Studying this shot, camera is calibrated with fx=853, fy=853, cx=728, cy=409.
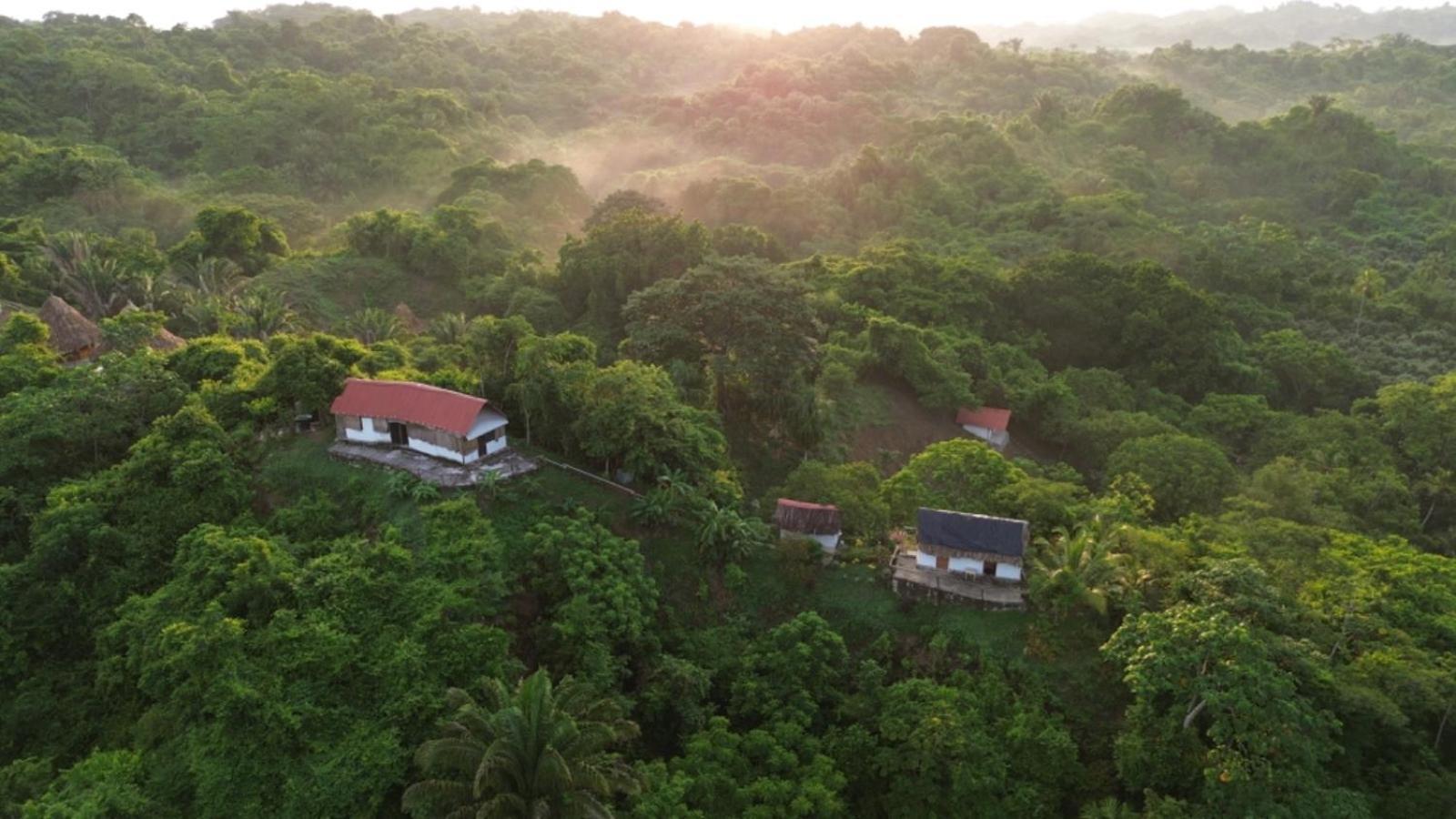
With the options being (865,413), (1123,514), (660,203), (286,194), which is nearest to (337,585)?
(1123,514)

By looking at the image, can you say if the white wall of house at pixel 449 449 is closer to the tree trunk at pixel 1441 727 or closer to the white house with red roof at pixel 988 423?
the white house with red roof at pixel 988 423

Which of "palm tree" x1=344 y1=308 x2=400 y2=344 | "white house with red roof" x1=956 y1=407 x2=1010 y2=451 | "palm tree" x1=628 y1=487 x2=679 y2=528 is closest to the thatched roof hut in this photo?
"palm tree" x1=628 y1=487 x2=679 y2=528

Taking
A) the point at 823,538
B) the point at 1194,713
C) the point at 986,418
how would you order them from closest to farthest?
the point at 1194,713
the point at 823,538
the point at 986,418

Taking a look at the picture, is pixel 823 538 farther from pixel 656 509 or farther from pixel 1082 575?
pixel 1082 575

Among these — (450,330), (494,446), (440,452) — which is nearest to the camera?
(440,452)

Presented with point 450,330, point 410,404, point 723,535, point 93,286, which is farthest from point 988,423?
point 93,286

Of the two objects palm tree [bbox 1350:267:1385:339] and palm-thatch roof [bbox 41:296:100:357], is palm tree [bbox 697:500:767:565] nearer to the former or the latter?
palm-thatch roof [bbox 41:296:100:357]

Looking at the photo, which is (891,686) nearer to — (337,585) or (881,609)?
(881,609)
